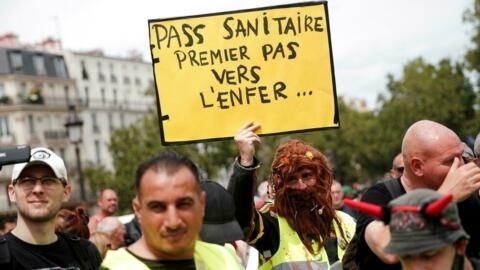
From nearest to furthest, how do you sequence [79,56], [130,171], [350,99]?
[130,171]
[79,56]
[350,99]

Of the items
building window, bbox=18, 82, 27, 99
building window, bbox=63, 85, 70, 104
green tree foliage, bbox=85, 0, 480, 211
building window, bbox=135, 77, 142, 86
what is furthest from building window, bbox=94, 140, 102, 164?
green tree foliage, bbox=85, 0, 480, 211

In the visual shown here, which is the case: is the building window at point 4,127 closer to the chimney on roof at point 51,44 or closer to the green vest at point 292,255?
the chimney on roof at point 51,44

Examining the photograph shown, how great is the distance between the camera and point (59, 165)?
4.61m

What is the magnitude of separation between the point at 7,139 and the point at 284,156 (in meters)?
70.6

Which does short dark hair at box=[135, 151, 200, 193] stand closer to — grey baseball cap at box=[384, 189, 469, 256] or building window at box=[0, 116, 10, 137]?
grey baseball cap at box=[384, 189, 469, 256]

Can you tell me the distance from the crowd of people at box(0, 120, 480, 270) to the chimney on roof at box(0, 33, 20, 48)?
240 ft

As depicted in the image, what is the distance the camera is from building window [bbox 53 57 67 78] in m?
79.1

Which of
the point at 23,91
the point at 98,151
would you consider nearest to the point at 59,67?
the point at 23,91

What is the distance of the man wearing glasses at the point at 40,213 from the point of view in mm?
4488

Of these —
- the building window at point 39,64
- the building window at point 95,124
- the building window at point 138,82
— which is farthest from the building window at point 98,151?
the building window at point 138,82

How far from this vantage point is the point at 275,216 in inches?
203

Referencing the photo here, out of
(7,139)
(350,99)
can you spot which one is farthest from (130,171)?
(350,99)

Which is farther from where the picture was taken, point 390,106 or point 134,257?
point 390,106

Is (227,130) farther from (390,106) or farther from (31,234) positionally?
(390,106)
